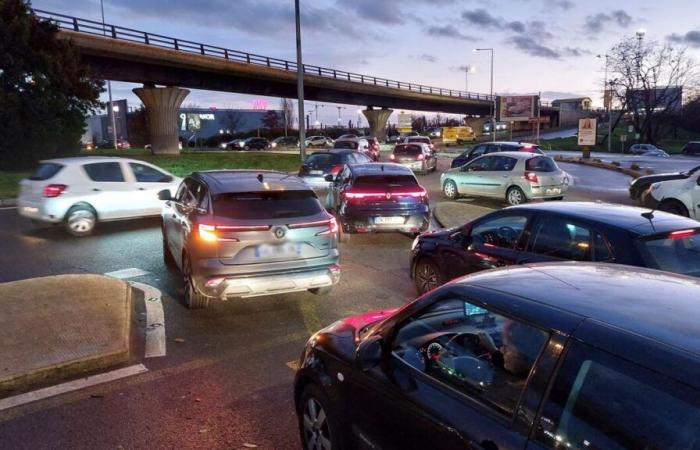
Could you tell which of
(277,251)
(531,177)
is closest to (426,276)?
(277,251)

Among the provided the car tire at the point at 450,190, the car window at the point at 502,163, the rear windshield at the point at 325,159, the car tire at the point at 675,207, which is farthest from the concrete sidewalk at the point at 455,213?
the rear windshield at the point at 325,159

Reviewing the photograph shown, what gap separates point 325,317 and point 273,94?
50173 millimetres

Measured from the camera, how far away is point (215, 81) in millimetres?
47031

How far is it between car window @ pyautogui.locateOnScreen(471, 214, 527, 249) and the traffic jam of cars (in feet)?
0.05

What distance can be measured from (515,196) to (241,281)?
1187 centimetres

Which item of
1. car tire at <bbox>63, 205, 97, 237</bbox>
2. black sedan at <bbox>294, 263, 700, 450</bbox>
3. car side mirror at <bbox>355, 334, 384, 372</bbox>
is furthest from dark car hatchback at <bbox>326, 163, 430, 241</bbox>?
car side mirror at <bbox>355, 334, 384, 372</bbox>

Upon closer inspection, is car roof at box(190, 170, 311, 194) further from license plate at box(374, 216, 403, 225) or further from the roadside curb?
the roadside curb

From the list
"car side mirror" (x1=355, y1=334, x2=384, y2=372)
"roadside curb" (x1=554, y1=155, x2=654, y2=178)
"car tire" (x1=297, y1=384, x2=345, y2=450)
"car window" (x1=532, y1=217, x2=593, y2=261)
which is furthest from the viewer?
"roadside curb" (x1=554, y1=155, x2=654, y2=178)

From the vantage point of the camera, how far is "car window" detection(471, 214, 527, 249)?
629cm

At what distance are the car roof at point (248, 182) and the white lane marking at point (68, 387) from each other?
2.32 m

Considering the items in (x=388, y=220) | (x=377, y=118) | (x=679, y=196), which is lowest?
(x=388, y=220)

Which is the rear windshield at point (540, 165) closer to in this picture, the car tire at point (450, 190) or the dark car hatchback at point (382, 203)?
the car tire at point (450, 190)

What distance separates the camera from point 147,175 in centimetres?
→ 1341

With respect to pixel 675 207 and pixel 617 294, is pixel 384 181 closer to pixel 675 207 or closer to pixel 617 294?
pixel 675 207
